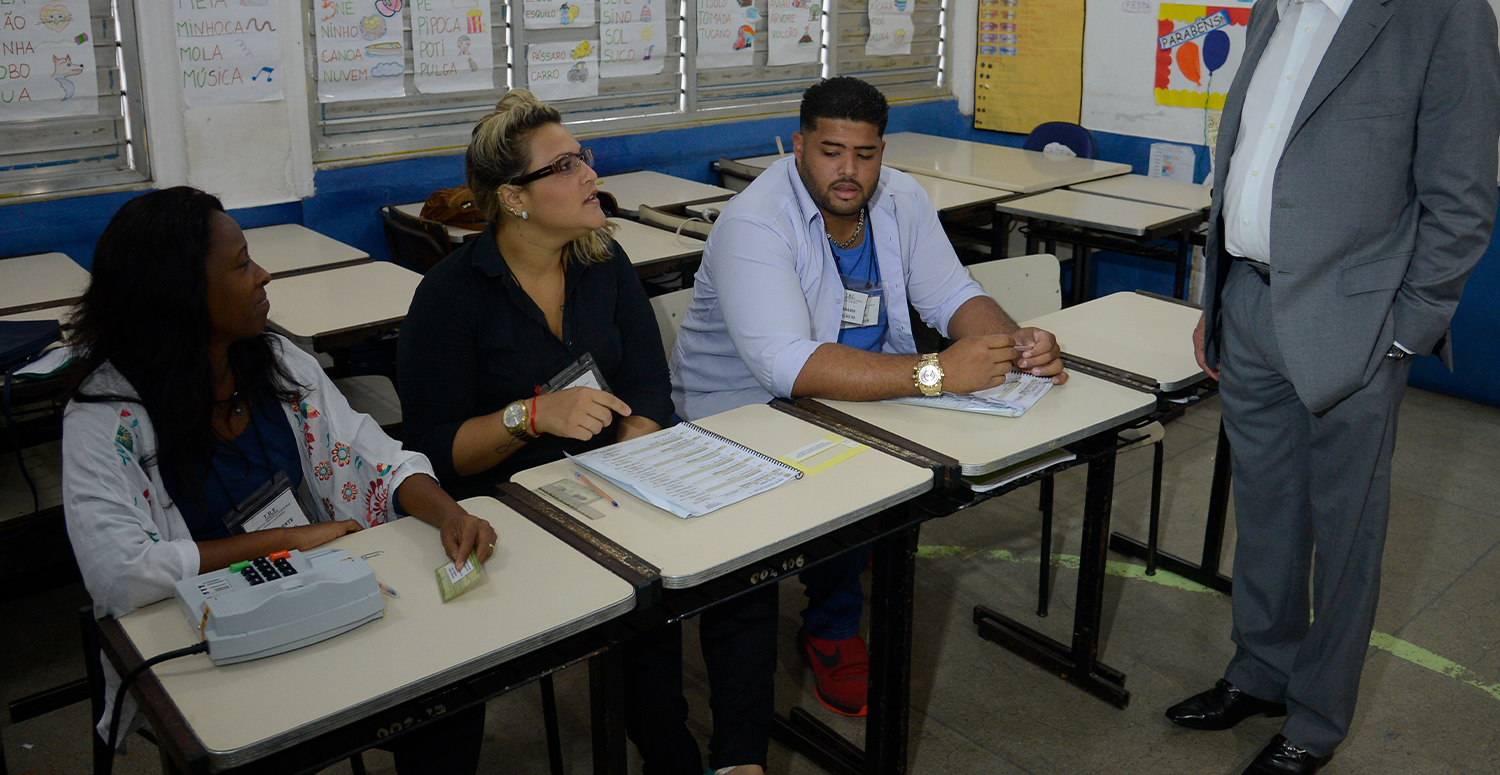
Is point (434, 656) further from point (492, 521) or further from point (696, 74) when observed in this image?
point (696, 74)

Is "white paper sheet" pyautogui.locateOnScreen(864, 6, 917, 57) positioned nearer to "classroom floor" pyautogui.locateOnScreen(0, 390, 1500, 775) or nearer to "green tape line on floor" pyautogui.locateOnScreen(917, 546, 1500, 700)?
"classroom floor" pyautogui.locateOnScreen(0, 390, 1500, 775)

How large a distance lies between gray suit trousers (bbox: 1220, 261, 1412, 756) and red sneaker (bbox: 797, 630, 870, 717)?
2.58ft

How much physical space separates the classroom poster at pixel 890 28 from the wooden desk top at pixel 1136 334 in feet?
9.93

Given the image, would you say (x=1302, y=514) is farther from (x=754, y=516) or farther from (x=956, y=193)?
(x=956, y=193)

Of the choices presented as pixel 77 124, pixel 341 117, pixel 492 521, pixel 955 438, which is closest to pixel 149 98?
pixel 77 124

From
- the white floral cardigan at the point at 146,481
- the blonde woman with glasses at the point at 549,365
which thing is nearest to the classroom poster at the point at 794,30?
the blonde woman with glasses at the point at 549,365

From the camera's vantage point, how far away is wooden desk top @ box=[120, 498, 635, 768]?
1221 mm

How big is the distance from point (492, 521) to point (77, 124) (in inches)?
103

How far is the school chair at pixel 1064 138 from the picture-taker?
17.0 ft

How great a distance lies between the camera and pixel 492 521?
1.69 m

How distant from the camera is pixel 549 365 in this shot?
2148mm

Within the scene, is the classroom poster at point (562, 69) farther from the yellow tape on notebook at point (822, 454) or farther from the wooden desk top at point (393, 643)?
the wooden desk top at point (393, 643)

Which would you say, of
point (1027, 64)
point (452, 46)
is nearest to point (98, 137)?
point (452, 46)

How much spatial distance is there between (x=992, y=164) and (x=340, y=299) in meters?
2.98
